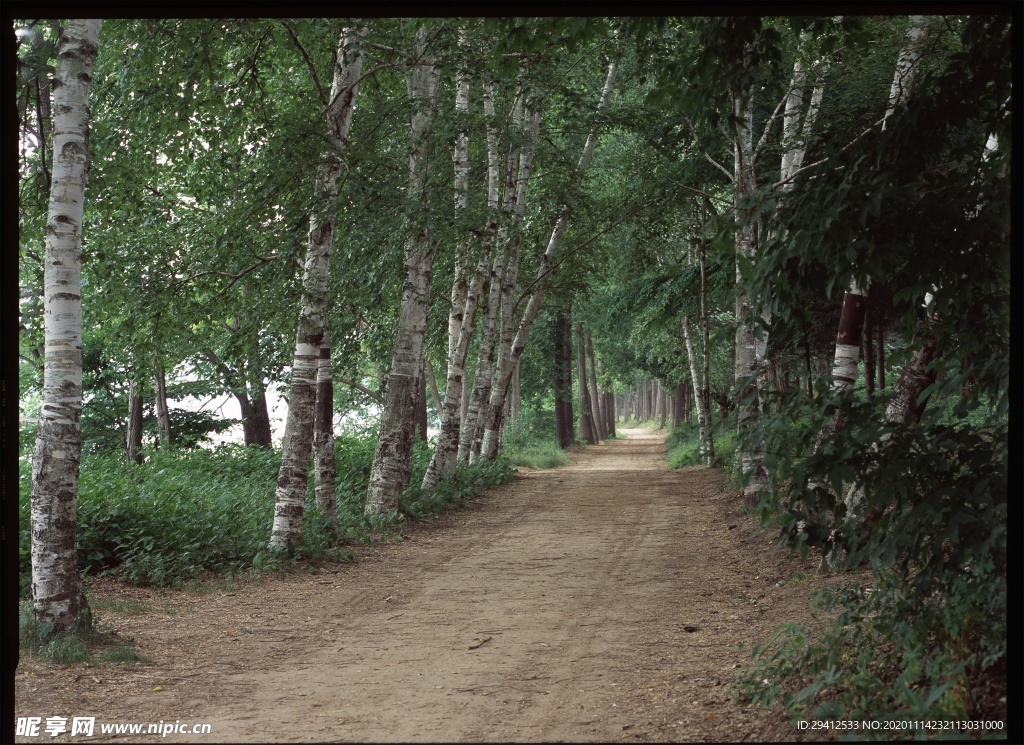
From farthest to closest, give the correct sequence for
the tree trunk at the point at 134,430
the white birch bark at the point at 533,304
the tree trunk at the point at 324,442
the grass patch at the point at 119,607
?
the tree trunk at the point at 134,430 → the white birch bark at the point at 533,304 → the tree trunk at the point at 324,442 → the grass patch at the point at 119,607

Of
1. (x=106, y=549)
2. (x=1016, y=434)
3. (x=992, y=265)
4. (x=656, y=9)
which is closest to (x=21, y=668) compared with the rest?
(x=106, y=549)

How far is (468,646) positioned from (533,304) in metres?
15.7

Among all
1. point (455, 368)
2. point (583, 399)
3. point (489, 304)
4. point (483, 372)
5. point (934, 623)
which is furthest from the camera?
point (583, 399)

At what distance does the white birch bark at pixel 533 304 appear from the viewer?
17.3 m

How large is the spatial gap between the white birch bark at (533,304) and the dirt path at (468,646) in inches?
336

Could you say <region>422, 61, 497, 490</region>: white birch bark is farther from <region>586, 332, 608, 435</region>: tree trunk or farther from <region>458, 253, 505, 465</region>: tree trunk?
<region>586, 332, 608, 435</region>: tree trunk

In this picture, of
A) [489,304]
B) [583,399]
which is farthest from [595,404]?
[489,304]

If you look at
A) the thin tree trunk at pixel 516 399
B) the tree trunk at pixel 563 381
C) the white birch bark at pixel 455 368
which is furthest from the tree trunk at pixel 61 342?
the thin tree trunk at pixel 516 399

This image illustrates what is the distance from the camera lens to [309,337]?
32.5 feet

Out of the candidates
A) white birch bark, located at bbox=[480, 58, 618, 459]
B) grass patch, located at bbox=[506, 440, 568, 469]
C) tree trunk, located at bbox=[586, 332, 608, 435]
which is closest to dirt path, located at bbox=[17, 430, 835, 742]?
white birch bark, located at bbox=[480, 58, 618, 459]

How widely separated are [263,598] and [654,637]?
3951 mm

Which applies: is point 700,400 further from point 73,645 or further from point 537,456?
point 73,645

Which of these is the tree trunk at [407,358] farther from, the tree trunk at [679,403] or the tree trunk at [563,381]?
the tree trunk at [679,403]

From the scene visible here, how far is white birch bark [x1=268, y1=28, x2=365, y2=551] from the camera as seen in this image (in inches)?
387
